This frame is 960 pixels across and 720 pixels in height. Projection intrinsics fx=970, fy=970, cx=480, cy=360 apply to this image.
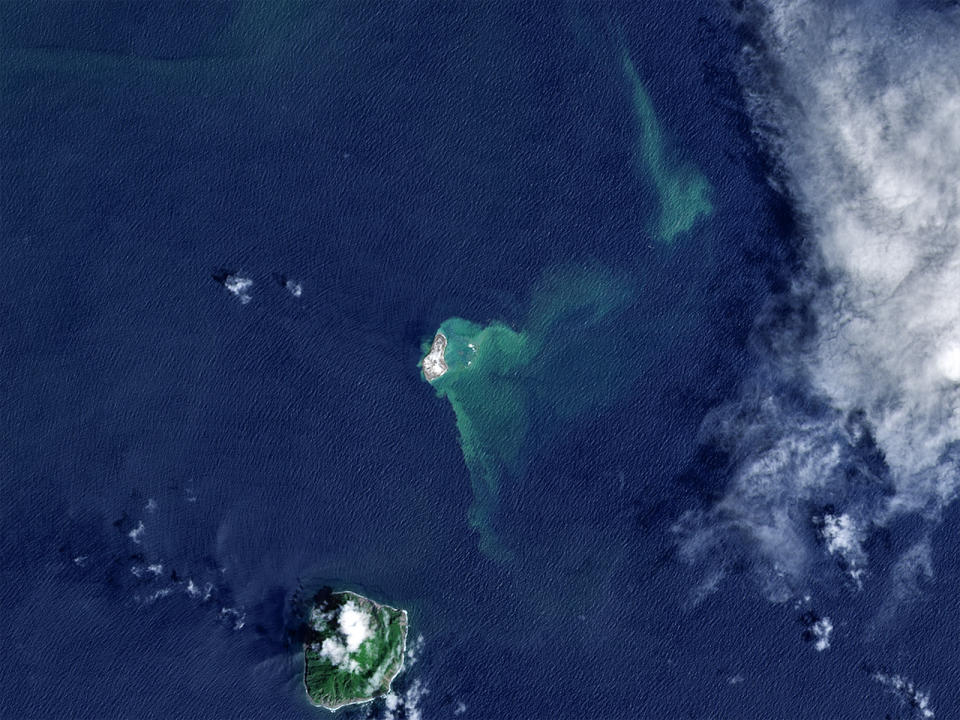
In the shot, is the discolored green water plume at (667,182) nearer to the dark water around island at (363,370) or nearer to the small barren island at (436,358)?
the dark water around island at (363,370)

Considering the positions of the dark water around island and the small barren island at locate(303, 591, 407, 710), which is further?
the dark water around island

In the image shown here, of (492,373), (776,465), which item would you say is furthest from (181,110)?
(776,465)

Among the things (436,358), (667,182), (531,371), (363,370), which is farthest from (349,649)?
(667,182)

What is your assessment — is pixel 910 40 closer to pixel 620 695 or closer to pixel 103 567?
pixel 620 695

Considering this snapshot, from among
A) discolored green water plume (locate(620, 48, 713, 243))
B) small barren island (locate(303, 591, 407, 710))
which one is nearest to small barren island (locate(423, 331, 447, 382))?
small barren island (locate(303, 591, 407, 710))

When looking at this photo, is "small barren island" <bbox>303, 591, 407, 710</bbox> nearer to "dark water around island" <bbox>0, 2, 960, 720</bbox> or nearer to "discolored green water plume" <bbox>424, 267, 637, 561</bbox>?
"dark water around island" <bbox>0, 2, 960, 720</bbox>

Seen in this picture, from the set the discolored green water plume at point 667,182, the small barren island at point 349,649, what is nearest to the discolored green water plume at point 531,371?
the discolored green water plume at point 667,182
